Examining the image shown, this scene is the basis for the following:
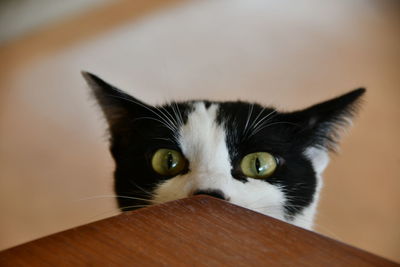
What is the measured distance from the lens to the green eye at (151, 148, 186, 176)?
0.91 metres

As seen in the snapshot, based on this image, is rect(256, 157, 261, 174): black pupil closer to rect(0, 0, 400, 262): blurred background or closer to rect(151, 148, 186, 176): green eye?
rect(151, 148, 186, 176): green eye

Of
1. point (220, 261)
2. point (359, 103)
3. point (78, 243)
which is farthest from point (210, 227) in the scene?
point (359, 103)

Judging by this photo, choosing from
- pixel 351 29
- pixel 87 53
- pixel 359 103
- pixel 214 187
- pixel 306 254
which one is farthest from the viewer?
pixel 87 53

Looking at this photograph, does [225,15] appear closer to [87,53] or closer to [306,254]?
[87,53]

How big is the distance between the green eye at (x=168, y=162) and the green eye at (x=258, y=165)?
0.42 feet

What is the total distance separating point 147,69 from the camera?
1.48 m

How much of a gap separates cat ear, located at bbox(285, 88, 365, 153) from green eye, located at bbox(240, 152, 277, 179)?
14 cm

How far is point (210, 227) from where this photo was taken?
0.47m

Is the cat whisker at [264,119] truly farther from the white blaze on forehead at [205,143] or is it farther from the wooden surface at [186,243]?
the wooden surface at [186,243]

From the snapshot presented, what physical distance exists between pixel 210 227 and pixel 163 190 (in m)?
0.41

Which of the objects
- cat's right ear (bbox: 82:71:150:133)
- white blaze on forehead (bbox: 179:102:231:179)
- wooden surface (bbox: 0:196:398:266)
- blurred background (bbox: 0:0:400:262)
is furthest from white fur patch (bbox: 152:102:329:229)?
blurred background (bbox: 0:0:400:262)

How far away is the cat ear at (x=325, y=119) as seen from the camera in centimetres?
96

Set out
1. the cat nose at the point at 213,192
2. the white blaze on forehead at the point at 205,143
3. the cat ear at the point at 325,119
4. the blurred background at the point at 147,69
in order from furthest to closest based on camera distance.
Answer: the blurred background at the point at 147,69 → the cat ear at the point at 325,119 → the white blaze on forehead at the point at 205,143 → the cat nose at the point at 213,192

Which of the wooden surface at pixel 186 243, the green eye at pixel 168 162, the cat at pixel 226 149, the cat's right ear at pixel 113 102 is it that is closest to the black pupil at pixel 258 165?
the cat at pixel 226 149
